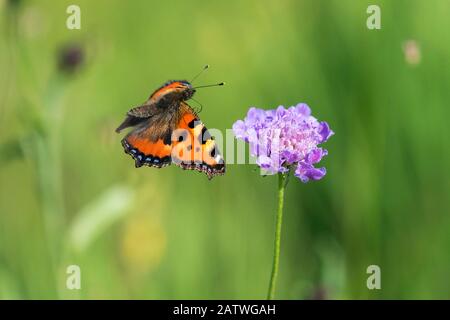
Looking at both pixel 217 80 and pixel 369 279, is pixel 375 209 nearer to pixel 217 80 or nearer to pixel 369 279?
pixel 369 279

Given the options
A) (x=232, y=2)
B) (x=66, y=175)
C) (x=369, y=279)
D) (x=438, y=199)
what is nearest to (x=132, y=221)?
(x=66, y=175)

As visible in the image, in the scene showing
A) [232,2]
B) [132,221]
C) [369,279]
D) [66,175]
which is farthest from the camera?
[232,2]

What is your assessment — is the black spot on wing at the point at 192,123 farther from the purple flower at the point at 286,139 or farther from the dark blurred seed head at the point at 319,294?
the dark blurred seed head at the point at 319,294

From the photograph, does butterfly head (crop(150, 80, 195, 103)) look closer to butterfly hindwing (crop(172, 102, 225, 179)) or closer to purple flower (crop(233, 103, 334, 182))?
butterfly hindwing (crop(172, 102, 225, 179))

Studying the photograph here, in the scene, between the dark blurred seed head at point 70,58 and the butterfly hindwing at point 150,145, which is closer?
the butterfly hindwing at point 150,145

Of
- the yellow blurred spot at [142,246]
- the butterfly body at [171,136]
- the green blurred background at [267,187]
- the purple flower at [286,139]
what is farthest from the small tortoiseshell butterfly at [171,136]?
the yellow blurred spot at [142,246]

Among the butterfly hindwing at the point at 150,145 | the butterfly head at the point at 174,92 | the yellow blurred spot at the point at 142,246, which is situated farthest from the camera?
the yellow blurred spot at the point at 142,246
